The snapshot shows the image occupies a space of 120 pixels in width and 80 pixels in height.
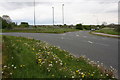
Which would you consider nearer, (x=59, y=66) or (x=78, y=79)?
(x=78, y=79)

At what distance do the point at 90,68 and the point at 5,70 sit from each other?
9.49 ft

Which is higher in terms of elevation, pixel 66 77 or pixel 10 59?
pixel 10 59

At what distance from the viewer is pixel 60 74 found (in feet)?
13.6

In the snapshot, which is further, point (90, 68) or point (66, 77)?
point (90, 68)

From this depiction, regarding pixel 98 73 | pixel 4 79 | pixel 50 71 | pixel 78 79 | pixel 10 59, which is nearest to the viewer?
pixel 4 79

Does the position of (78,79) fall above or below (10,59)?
below

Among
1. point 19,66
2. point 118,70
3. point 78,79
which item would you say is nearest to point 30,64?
point 19,66

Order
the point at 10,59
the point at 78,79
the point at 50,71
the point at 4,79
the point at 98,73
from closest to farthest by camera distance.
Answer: the point at 4,79 < the point at 78,79 < the point at 50,71 < the point at 98,73 < the point at 10,59

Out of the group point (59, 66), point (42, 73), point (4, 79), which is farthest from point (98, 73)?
point (4, 79)

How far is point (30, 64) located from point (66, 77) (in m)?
1.53

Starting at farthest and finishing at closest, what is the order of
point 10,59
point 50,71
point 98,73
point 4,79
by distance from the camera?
point 10,59 < point 98,73 < point 50,71 < point 4,79

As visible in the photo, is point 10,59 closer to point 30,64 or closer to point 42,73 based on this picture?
point 30,64

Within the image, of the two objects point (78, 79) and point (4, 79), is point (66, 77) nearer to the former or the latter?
point (78, 79)

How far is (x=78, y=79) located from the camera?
3.96m
